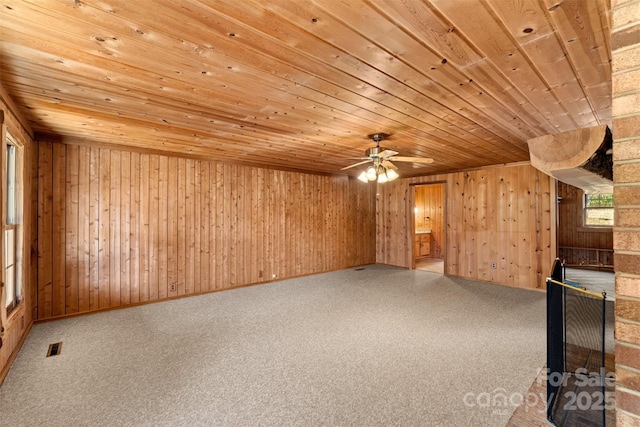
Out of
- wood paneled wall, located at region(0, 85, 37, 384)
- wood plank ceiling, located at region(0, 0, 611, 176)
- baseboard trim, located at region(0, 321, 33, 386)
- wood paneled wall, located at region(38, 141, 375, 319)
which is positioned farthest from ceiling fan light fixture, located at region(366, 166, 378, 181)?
baseboard trim, located at region(0, 321, 33, 386)

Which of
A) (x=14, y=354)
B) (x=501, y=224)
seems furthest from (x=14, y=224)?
(x=501, y=224)

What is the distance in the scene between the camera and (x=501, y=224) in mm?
5465

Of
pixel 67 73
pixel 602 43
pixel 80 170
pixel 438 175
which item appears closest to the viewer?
pixel 602 43

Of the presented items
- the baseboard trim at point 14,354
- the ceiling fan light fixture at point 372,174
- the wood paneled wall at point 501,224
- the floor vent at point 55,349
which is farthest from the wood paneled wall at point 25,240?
the wood paneled wall at point 501,224

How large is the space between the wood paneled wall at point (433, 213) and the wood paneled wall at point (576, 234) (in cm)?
306

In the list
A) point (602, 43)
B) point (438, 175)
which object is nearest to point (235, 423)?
point (602, 43)

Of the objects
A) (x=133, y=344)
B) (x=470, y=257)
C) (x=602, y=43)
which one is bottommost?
(x=133, y=344)

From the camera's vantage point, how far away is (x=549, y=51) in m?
1.74

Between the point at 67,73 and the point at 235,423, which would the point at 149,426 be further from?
the point at 67,73

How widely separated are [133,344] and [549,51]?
4317 mm

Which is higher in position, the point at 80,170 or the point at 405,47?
the point at 405,47

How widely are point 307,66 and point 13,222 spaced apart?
3.38m

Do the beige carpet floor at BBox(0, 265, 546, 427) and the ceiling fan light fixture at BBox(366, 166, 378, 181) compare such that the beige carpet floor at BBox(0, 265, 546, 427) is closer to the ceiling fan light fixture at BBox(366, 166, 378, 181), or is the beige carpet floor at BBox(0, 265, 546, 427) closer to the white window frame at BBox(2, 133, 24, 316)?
the white window frame at BBox(2, 133, 24, 316)

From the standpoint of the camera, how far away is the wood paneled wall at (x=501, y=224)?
495cm
